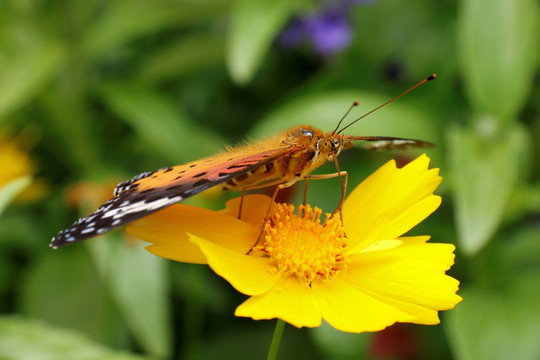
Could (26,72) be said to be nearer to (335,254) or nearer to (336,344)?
(336,344)

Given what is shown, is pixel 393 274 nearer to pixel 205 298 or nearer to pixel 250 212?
pixel 250 212

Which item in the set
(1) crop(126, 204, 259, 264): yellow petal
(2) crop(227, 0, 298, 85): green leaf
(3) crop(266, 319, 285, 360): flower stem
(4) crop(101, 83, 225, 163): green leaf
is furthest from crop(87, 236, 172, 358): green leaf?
(3) crop(266, 319, 285, 360): flower stem

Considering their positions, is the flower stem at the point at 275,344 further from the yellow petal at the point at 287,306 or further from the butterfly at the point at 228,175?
→ the butterfly at the point at 228,175

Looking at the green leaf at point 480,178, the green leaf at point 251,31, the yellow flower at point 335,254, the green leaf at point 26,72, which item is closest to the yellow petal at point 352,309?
the yellow flower at point 335,254

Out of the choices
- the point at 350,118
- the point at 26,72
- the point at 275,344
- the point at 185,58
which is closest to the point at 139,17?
the point at 185,58

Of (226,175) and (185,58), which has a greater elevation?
(185,58)
